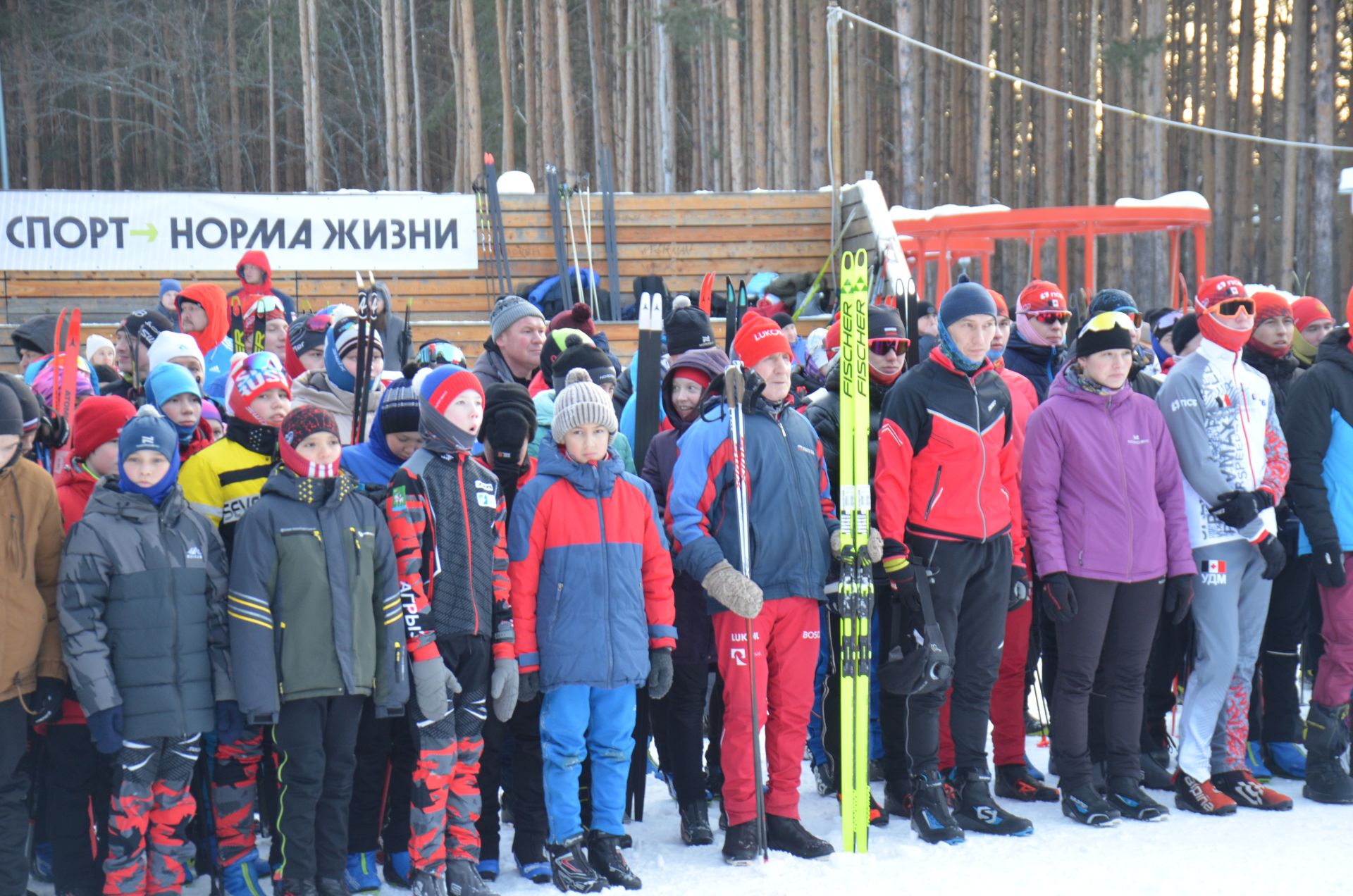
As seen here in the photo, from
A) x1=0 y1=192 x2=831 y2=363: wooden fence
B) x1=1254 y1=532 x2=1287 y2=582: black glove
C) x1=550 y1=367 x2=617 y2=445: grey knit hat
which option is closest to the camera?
x1=550 y1=367 x2=617 y2=445: grey knit hat

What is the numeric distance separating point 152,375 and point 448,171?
3944 centimetres

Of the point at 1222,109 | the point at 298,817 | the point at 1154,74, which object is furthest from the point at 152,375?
the point at 1222,109

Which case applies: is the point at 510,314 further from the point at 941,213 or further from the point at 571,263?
the point at 941,213

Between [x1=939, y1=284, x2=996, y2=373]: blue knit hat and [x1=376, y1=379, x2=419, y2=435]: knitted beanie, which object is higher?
[x1=939, y1=284, x2=996, y2=373]: blue knit hat

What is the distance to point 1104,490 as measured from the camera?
461 cm

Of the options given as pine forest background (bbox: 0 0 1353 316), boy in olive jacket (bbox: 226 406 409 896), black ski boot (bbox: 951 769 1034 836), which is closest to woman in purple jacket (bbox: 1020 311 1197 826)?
black ski boot (bbox: 951 769 1034 836)

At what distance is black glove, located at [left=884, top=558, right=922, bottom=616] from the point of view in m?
4.36

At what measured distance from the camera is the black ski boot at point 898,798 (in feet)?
15.3

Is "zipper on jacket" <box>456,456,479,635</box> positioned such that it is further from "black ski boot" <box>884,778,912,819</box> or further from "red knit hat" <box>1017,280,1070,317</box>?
"red knit hat" <box>1017,280,1070,317</box>

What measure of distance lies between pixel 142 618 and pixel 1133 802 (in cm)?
356

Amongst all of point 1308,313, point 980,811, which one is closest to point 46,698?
point 980,811

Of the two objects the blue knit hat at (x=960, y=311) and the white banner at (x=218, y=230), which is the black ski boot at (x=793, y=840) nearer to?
the blue knit hat at (x=960, y=311)

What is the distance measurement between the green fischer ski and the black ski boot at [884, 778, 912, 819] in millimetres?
404

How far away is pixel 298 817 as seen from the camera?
3.67 metres
